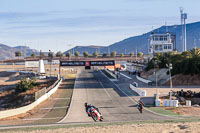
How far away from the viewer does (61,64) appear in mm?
77562

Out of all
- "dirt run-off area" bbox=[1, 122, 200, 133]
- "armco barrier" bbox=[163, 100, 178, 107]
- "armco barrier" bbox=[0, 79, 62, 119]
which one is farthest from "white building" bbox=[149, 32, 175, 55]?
"dirt run-off area" bbox=[1, 122, 200, 133]

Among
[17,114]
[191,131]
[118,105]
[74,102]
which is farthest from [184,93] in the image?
[191,131]

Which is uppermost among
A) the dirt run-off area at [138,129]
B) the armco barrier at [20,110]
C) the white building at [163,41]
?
the white building at [163,41]

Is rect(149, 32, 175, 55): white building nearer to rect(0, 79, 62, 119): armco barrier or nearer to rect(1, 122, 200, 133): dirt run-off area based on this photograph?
rect(0, 79, 62, 119): armco barrier

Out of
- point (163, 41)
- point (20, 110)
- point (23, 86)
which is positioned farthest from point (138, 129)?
point (163, 41)

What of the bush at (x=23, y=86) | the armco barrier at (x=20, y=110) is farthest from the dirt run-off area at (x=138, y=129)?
the bush at (x=23, y=86)

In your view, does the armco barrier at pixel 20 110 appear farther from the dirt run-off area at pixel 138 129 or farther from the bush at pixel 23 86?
the bush at pixel 23 86

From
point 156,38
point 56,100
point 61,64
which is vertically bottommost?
point 56,100

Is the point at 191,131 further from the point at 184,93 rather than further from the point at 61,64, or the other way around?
the point at 61,64

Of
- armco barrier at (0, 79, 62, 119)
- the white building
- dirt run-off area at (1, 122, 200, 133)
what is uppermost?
the white building

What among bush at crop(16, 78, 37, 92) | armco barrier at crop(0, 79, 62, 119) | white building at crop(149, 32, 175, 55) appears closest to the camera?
armco barrier at crop(0, 79, 62, 119)

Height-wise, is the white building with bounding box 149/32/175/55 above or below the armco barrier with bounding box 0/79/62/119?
above

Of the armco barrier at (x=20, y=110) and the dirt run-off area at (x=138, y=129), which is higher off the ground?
the dirt run-off area at (x=138, y=129)

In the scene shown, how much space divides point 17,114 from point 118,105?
12652mm
